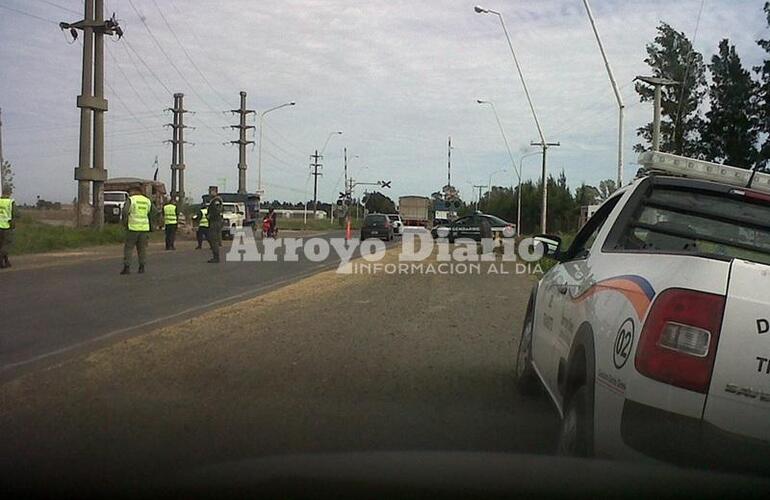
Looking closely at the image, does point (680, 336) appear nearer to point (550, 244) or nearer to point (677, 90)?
point (550, 244)

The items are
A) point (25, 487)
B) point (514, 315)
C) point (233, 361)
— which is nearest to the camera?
point (25, 487)

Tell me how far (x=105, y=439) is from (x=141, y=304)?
7.59 metres

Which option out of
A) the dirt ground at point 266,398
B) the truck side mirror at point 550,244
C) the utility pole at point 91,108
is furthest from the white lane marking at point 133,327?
the utility pole at point 91,108

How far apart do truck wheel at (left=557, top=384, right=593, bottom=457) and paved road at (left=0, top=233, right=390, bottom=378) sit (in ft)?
17.1

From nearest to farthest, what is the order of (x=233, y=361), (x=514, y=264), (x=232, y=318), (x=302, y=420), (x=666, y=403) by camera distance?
(x=666, y=403) → (x=302, y=420) → (x=233, y=361) → (x=232, y=318) → (x=514, y=264)

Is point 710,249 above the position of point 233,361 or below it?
above

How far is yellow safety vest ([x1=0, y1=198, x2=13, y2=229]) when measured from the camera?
731 inches

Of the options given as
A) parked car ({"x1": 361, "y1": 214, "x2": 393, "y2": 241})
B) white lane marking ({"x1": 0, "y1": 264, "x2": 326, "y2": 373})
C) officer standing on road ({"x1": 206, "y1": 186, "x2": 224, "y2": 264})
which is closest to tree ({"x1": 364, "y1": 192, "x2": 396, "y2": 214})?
parked car ({"x1": 361, "y1": 214, "x2": 393, "y2": 241})

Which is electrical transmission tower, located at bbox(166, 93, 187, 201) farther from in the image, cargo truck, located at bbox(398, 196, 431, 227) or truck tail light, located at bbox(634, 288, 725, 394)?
truck tail light, located at bbox(634, 288, 725, 394)

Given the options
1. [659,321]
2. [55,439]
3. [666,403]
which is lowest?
[55,439]

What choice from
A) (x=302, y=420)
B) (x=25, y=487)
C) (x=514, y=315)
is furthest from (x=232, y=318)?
(x=25, y=487)

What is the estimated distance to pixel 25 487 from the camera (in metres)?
4.09

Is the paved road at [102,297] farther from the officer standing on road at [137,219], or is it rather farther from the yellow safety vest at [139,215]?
the yellow safety vest at [139,215]

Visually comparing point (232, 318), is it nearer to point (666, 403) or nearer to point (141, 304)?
point (141, 304)
